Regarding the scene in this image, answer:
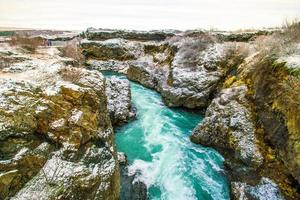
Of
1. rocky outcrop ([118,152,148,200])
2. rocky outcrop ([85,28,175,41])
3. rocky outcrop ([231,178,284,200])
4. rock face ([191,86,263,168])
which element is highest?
rocky outcrop ([85,28,175,41])

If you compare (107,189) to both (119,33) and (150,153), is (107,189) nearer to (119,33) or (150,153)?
(150,153)

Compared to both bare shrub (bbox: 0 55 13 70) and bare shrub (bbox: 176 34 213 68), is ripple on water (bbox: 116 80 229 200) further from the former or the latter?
bare shrub (bbox: 0 55 13 70)

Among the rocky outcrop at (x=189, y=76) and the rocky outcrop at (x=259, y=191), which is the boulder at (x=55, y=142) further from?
the rocky outcrop at (x=189, y=76)

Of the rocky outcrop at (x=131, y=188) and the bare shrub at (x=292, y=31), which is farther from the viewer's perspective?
the bare shrub at (x=292, y=31)

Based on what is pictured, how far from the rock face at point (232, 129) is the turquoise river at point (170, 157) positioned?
0.54 metres

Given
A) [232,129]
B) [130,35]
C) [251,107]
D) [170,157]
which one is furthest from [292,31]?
[130,35]

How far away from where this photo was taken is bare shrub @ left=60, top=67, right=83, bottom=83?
25.5 feet

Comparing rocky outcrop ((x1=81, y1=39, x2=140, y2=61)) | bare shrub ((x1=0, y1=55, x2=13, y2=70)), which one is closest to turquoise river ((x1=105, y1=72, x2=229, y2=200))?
bare shrub ((x1=0, y1=55, x2=13, y2=70))

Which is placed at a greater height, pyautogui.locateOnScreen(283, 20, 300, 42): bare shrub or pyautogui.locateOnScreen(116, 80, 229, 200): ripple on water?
pyautogui.locateOnScreen(283, 20, 300, 42): bare shrub

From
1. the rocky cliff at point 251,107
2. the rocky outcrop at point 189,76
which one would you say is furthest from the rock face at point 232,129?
the rocky outcrop at point 189,76

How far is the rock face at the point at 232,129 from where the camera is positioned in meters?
8.50

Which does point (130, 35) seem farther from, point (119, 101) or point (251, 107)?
point (251, 107)

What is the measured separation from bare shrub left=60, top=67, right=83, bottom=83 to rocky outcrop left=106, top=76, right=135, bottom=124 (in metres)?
4.42

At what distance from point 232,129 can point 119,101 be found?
586 cm
